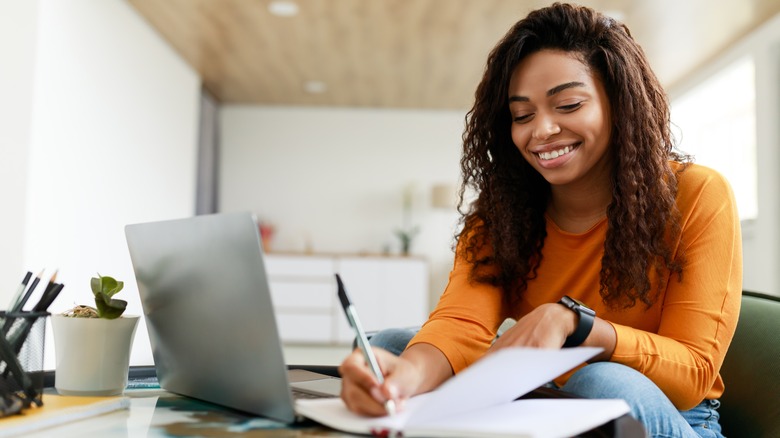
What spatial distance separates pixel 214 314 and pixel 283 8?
12.7ft

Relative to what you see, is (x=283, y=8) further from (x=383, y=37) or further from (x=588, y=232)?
(x=588, y=232)

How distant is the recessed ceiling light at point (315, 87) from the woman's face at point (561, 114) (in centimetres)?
507

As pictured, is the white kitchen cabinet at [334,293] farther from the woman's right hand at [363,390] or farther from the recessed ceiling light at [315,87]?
the woman's right hand at [363,390]

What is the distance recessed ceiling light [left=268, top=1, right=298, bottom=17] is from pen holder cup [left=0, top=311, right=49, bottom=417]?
3.69 metres

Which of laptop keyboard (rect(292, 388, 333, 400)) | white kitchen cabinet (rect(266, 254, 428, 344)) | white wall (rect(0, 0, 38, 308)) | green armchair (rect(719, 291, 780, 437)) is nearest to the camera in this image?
laptop keyboard (rect(292, 388, 333, 400))

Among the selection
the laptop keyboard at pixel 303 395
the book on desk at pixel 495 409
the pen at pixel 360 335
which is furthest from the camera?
the laptop keyboard at pixel 303 395

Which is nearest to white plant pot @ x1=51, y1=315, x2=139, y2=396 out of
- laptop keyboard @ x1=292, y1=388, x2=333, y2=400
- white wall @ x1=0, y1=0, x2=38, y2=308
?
laptop keyboard @ x1=292, y1=388, x2=333, y2=400

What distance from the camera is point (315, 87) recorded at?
6285 millimetres

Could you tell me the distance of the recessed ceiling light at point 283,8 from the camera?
4.25m

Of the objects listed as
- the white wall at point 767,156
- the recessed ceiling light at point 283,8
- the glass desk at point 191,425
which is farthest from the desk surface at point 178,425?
the white wall at point 767,156

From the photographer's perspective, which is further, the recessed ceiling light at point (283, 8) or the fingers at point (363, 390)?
the recessed ceiling light at point (283, 8)

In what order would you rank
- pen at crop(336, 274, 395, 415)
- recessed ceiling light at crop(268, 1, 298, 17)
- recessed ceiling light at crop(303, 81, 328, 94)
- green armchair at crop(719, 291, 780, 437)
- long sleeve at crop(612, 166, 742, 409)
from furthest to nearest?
recessed ceiling light at crop(303, 81, 328, 94) → recessed ceiling light at crop(268, 1, 298, 17) → green armchair at crop(719, 291, 780, 437) → long sleeve at crop(612, 166, 742, 409) → pen at crop(336, 274, 395, 415)

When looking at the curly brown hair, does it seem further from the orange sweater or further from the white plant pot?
the white plant pot

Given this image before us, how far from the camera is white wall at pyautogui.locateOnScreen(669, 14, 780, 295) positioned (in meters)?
4.46
